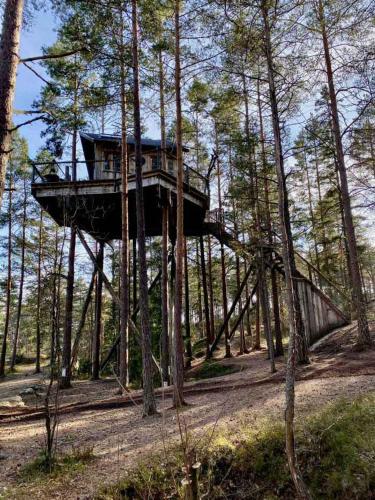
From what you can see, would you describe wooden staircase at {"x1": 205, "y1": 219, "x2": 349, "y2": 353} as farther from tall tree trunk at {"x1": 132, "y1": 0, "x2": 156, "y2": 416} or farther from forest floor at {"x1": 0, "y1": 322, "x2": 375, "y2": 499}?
tall tree trunk at {"x1": 132, "y1": 0, "x2": 156, "y2": 416}

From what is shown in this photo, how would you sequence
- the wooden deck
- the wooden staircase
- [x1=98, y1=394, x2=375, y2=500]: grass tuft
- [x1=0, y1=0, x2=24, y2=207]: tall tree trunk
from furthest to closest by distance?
the wooden staircase
the wooden deck
[x1=98, y1=394, x2=375, y2=500]: grass tuft
[x1=0, y1=0, x2=24, y2=207]: tall tree trunk

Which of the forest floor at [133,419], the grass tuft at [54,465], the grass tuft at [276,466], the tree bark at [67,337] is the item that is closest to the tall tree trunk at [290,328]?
the forest floor at [133,419]

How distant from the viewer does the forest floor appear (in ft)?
17.3

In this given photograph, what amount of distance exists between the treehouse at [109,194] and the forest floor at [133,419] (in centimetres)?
551

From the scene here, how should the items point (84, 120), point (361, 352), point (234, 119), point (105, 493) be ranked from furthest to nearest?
1. point (234, 119)
2. point (84, 120)
3. point (361, 352)
4. point (105, 493)

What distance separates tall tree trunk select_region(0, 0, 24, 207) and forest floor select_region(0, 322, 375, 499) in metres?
3.29

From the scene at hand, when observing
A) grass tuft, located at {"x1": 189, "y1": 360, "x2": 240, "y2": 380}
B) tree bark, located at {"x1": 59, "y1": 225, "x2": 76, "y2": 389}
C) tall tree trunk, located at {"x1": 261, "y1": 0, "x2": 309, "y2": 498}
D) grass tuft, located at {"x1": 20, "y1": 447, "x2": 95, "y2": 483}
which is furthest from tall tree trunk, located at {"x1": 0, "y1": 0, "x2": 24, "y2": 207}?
grass tuft, located at {"x1": 189, "y1": 360, "x2": 240, "y2": 380}

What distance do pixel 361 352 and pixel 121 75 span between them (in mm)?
11034

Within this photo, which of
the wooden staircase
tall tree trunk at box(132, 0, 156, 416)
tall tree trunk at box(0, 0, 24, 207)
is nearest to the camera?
tall tree trunk at box(0, 0, 24, 207)

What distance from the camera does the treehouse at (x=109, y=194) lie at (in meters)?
12.6

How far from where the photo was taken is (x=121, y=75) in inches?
400

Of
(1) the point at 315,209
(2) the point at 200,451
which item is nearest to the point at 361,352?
(2) the point at 200,451

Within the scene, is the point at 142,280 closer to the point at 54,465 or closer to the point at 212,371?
the point at 54,465

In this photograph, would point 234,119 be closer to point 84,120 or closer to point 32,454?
point 84,120
